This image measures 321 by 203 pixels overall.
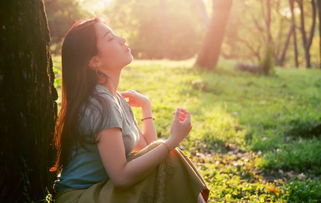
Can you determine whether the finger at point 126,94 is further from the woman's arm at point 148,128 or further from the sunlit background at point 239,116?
the sunlit background at point 239,116

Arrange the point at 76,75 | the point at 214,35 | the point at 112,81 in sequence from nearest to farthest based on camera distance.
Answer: the point at 76,75, the point at 112,81, the point at 214,35

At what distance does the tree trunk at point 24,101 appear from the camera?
249 cm

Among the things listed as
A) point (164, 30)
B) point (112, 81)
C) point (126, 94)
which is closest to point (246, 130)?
point (126, 94)

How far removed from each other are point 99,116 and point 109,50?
477 mm

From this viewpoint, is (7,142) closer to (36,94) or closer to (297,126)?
(36,94)

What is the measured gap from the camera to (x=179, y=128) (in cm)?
281

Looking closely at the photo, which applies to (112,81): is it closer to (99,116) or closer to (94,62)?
(94,62)

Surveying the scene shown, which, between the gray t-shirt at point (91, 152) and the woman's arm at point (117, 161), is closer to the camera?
the woman's arm at point (117, 161)

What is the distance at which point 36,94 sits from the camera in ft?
9.05

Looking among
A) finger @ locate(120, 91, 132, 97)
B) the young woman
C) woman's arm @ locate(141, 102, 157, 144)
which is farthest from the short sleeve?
woman's arm @ locate(141, 102, 157, 144)

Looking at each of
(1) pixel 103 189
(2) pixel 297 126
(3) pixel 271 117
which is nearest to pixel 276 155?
(2) pixel 297 126

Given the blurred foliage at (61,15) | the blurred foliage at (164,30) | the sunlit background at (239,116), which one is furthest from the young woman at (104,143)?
the blurred foliage at (164,30)

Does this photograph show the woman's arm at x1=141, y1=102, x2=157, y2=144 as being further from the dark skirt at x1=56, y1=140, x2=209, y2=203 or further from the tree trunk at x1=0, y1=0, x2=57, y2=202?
the tree trunk at x1=0, y1=0, x2=57, y2=202

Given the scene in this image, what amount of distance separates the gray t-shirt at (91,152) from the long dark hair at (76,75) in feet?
0.19
